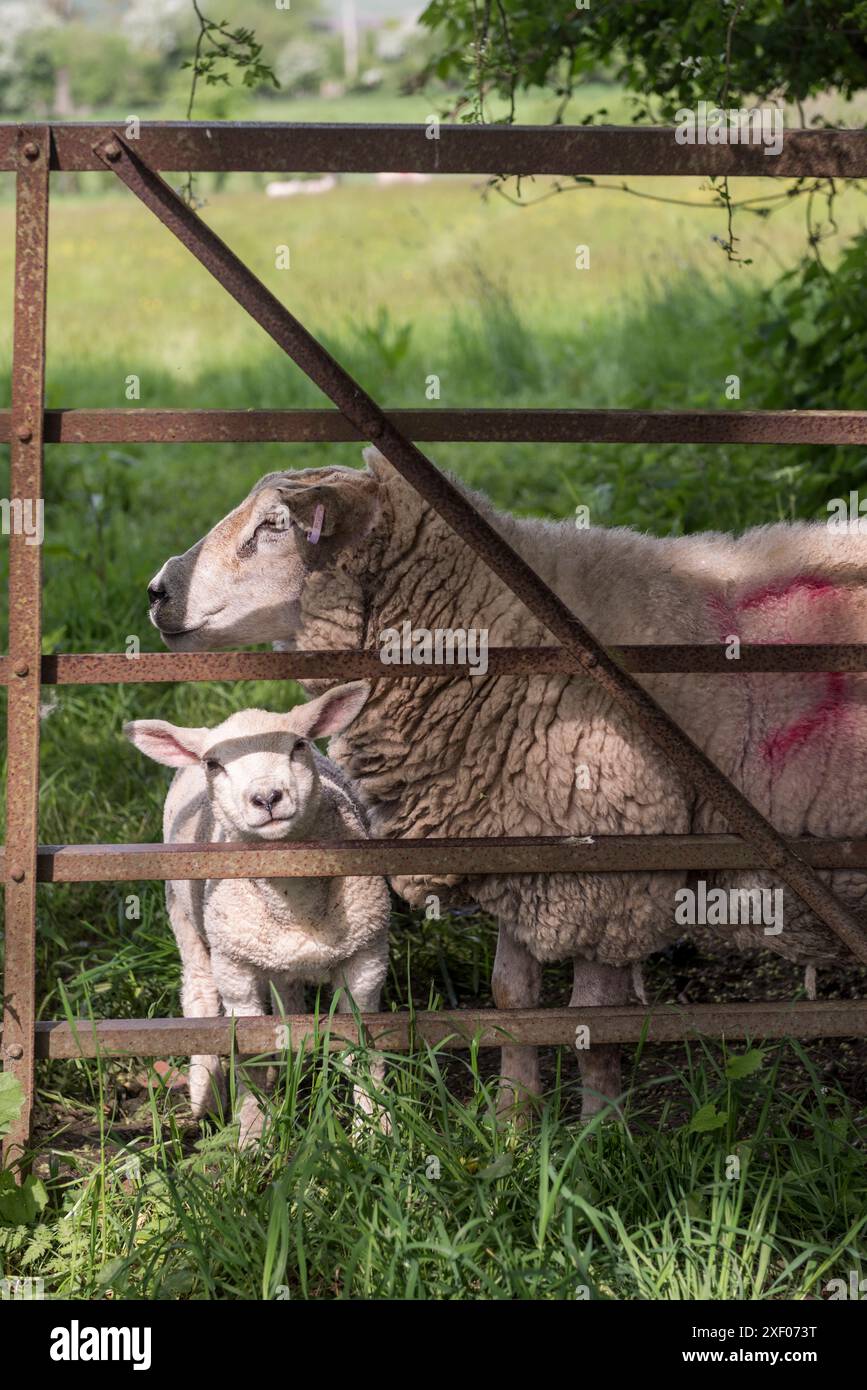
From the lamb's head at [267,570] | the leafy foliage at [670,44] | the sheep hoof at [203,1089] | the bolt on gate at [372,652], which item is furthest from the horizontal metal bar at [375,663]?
the leafy foliage at [670,44]

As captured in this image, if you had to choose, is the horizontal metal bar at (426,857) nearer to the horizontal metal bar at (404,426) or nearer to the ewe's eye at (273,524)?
the ewe's eye at (273,524)

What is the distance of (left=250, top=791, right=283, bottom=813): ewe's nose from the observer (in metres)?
3.18

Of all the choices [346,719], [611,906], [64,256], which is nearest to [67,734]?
[346,719]

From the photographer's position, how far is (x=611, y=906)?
326 centimetres

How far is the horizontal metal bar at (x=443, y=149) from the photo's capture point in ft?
9.34

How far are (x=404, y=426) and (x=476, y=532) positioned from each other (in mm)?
253

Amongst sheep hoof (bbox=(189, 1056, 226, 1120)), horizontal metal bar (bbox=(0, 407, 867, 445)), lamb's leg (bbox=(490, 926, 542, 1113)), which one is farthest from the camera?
sheep hoof (bbox=(189, 1056, 226, 1120))

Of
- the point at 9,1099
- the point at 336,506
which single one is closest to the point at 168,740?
the point at 336,506

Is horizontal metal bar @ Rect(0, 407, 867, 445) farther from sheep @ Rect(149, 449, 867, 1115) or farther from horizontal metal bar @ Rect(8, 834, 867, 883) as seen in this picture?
horizontal metal bar @ Rect(8, 834, 867, 883)

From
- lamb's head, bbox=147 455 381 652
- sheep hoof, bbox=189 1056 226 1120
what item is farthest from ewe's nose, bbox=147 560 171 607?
sheep hoof, bbox=189 1056 226 1120

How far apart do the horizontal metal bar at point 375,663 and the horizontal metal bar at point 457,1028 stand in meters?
0.72

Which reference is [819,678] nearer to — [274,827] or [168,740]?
[274,827]

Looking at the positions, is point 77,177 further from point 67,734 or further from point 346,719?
point 346,719

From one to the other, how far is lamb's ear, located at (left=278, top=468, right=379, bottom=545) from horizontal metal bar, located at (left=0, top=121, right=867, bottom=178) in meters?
0.66
